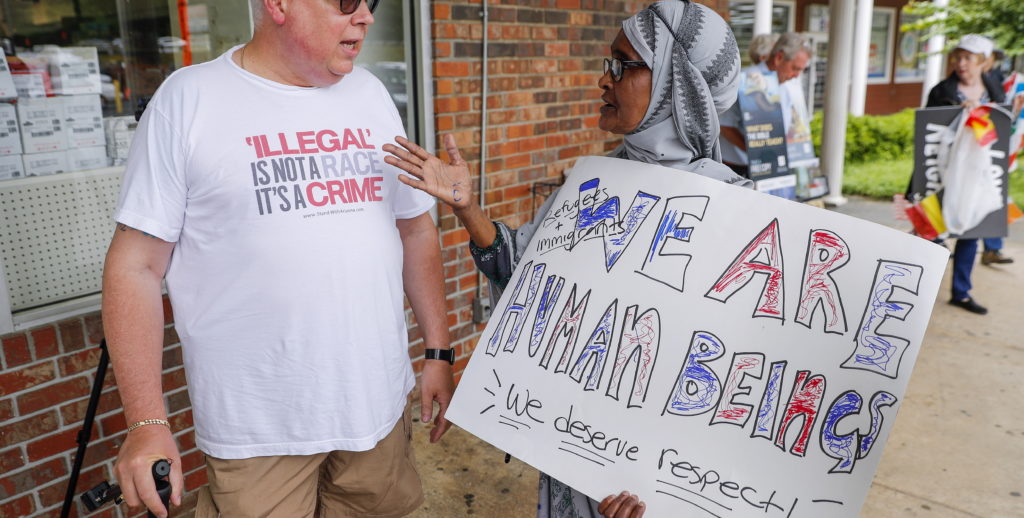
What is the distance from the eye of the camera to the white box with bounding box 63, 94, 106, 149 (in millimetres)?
2752

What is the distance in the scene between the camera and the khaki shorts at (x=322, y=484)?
176 cm

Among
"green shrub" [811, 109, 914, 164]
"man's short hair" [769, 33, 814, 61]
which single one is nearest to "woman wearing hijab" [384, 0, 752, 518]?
"man's short hair" [769, 33, 814, 61]

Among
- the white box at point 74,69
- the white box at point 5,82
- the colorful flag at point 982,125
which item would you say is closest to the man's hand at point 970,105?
the colorful flag at point 982,125

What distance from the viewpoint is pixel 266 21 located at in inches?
66.4

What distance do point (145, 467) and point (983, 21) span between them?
13.6 meters

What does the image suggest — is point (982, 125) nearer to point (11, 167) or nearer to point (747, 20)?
point (11, 167)

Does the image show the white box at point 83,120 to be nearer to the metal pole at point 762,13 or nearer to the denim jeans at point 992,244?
the denim jeans at point 992,244

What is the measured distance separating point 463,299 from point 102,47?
2.01 metres

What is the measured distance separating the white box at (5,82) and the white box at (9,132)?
0.11ft

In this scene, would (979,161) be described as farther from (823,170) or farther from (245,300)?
(245,300)

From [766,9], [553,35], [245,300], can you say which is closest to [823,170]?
[766,9]

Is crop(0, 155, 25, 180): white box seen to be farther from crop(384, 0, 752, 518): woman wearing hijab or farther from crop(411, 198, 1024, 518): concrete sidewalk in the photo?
crop(411, 198, 1024, 518): concrete sidewalk

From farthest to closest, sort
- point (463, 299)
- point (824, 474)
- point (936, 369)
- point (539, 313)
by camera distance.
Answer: point (936, 369) < point (463, 299) < point (539, 313) < point (824, 474)

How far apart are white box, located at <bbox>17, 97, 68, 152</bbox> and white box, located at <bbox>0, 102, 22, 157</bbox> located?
0.05ft
